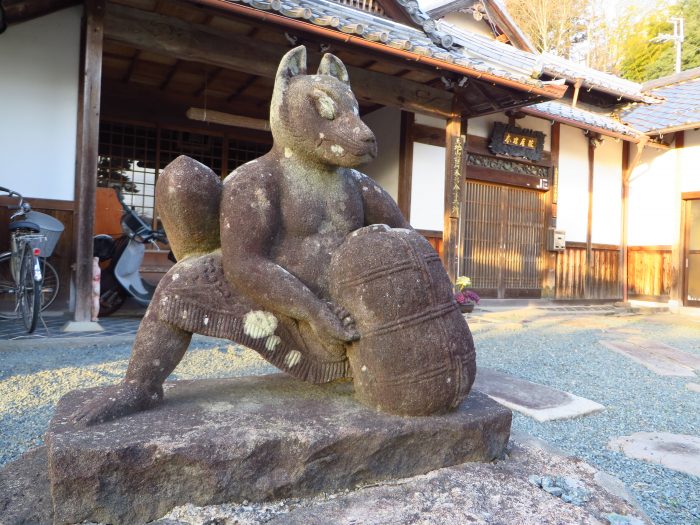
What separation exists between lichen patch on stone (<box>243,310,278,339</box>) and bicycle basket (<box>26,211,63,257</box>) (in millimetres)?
3880

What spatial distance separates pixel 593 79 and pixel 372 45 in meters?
6.90

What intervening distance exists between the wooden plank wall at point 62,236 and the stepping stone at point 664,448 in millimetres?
5472

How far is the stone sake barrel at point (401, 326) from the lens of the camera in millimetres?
1542

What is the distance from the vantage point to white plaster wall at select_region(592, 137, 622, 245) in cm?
991

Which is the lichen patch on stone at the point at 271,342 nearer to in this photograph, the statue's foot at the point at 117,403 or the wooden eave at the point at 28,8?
the statue's foot at the point at 117,403

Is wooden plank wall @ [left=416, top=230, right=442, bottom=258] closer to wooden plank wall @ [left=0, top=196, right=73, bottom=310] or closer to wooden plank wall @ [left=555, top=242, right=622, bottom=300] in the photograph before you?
wooden plank wall @ [left=555, top=242, right=622, bottom=300]

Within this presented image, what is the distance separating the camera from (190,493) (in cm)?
136

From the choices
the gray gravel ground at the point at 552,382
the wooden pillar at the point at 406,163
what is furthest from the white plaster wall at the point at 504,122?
the gray gravel ground at the point at 552,382

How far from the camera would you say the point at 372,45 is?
487cm

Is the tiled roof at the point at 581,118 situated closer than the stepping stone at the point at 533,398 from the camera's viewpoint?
No

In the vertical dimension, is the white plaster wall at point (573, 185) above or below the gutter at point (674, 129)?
below

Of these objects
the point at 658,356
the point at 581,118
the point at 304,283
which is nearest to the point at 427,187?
the point at 581,118

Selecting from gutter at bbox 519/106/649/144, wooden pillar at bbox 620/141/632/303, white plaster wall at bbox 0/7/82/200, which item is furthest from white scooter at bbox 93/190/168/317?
wooden pillar at bbox 620/141/632/303

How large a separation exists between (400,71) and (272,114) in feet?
14.8
